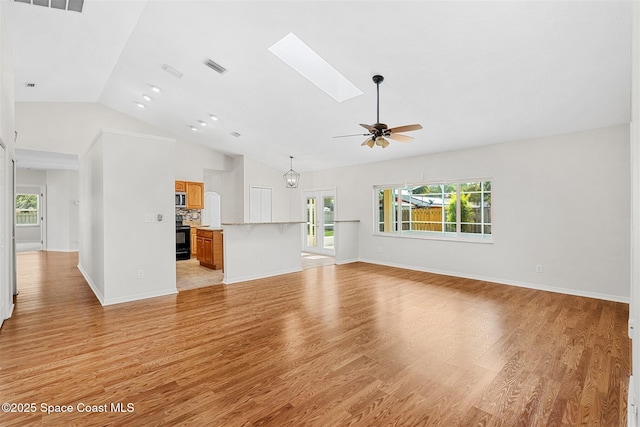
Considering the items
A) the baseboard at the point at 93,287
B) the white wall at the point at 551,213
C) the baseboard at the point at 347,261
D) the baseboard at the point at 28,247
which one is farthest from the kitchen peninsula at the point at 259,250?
the baseboard at the point at 28,247

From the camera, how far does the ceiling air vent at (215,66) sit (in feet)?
14.2

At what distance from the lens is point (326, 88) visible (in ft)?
Answer: 14.8

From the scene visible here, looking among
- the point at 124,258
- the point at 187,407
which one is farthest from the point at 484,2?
the point at 124,258

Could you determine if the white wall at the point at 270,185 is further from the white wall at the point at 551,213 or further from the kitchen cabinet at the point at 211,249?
the white wall at the point at 551,213

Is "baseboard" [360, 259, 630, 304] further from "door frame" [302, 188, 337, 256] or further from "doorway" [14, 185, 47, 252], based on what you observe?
"doorway" [14, 185, 47, 252]

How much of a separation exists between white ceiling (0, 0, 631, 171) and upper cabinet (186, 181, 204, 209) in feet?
8.97

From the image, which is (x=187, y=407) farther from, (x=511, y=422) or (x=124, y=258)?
(x=124, y=258)

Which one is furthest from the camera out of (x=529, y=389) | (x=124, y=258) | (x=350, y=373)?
(x=124, y=258)

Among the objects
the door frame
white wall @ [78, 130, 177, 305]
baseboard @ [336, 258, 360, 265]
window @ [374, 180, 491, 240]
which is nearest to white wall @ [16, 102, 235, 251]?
white wall @ [78, 130, 177, 305]

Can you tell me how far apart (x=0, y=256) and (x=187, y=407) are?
3.02m

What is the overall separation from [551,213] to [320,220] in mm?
5565

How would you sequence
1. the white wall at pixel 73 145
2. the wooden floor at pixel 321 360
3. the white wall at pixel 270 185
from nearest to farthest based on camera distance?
the wooden floor at pixel 321 360, the white wall at pixel 73 145, the white wall at pixel 270 185

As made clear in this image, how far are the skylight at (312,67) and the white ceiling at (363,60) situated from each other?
94mm

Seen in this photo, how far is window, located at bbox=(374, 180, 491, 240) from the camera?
5766 millimetres
